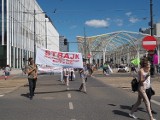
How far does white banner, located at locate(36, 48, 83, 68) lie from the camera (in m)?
21.6

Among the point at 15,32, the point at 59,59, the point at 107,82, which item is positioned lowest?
the point at 107,82

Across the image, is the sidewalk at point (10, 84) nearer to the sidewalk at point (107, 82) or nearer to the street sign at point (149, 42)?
the sidewalk at point (107, 82)

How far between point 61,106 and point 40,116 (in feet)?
8.78

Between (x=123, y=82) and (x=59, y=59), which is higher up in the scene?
(x=59, y=59)

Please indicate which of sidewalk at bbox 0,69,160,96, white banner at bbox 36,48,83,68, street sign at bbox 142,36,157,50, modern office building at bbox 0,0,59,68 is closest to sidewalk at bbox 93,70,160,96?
sidewalk at bbox 0,69,160,96

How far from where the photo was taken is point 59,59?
22.1 meters

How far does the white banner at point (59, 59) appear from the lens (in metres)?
21.6

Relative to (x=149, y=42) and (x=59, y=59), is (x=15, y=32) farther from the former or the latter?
(x=149, y=42)

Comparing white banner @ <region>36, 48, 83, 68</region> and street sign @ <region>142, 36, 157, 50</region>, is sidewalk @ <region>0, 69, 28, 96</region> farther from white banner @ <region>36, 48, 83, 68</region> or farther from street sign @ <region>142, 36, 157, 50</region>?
street sign @ <region>142, 36, 157, 50</region>

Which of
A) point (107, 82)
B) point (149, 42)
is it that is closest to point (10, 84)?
point (107, 82)

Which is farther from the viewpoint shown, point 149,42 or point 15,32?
point 15,32

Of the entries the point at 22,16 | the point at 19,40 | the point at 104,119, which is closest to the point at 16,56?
the point at 19,40

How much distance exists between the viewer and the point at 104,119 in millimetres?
11188

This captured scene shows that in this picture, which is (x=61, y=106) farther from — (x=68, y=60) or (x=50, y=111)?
(x=68, y=60)
